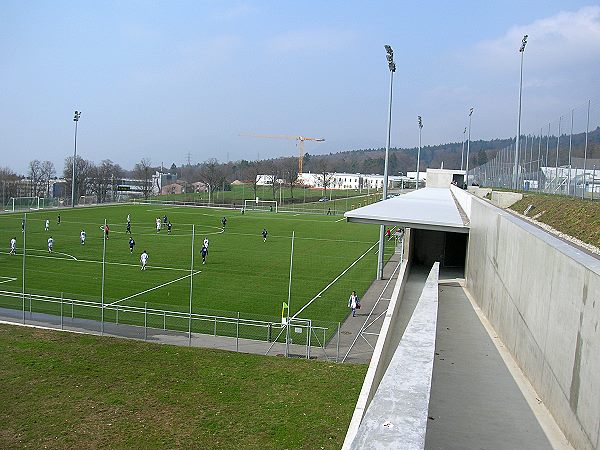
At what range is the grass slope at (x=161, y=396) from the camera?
12.9m

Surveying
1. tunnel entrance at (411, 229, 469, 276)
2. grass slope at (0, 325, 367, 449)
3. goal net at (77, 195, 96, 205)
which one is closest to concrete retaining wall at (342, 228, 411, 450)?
grass slope at (0, 325, 367, 449)

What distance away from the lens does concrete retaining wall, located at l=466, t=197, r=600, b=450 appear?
16.2 feet

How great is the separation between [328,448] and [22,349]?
1060 cm

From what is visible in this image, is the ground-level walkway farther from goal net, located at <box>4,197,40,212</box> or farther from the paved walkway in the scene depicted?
goal net, located at <box>4,197,40,212</box>

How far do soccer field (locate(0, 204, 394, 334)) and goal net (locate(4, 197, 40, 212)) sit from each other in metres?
7.14

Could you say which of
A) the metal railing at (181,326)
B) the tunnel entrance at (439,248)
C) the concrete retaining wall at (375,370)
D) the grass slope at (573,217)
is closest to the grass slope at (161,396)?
the metal railing at (181,326)

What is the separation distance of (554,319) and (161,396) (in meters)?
11.3

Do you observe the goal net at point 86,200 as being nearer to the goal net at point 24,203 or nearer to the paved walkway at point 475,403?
the goal net at point 24,203

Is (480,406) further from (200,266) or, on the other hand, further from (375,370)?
(200,266)

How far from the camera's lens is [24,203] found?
2783 inches

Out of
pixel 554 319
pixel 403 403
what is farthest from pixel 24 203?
pixel 403 403

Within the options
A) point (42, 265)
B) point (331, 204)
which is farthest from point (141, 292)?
point (331, 204)

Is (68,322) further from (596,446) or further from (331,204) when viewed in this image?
(331,204)

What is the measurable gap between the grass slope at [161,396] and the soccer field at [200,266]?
3960mm
